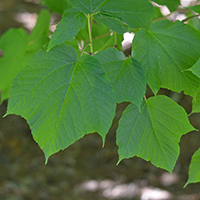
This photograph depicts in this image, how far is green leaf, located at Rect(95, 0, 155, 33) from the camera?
1.87ft

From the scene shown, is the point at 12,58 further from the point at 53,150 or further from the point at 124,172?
the point at 124,172

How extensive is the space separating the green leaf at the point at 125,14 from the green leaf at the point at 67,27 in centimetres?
5

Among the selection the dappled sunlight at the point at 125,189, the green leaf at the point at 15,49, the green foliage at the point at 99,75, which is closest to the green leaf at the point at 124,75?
the green foliage at the point at 99,75

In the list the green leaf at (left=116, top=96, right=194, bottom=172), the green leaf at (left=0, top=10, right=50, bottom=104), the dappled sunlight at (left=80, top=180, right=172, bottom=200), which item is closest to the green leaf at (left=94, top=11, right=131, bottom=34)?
the green leaf at (left=116, top=96, right=194, bottom=172)

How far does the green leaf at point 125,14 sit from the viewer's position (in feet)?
1.87

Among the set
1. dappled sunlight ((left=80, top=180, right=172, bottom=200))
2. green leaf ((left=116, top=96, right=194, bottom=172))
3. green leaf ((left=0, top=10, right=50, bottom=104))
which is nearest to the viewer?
green leaf ((left=116, top=96, right=194, bottom=172))

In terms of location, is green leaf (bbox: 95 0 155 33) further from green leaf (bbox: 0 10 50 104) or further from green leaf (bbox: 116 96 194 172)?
green leaf (bbox: 0 10 50 104)

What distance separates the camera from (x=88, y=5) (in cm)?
58

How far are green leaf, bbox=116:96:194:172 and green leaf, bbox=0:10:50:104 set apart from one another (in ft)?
1.98

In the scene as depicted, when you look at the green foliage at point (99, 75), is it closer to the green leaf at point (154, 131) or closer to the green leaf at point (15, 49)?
the green leaf at point (154, 131)

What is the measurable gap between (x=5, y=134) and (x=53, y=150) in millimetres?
2414

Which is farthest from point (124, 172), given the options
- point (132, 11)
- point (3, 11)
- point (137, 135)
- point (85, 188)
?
point (3, 11)

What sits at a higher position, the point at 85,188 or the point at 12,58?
the point at 12,58

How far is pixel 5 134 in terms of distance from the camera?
2768 mm
